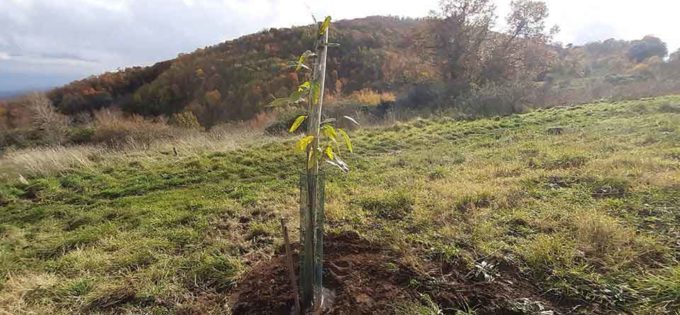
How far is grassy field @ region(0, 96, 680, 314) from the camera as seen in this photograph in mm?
2589

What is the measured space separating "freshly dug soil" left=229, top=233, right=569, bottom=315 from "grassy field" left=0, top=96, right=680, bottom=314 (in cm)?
10

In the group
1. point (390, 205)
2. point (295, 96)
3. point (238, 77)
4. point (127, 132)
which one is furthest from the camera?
point (238, 77)

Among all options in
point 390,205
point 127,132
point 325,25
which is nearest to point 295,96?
point 325,25

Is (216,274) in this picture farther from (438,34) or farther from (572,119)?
(438,34)

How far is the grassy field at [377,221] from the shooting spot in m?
2.59

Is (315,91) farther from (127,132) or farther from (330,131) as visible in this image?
(127,132)

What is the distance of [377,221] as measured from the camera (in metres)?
3.73

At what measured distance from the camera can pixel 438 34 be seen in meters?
21.7

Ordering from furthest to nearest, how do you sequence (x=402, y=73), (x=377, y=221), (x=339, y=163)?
(x=402, y=73)
(x=377, y=221)
(x=339, y=163)

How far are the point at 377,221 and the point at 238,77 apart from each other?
98.6 feet

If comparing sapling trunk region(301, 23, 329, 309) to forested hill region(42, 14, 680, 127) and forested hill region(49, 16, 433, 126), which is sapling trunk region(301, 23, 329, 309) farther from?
forested hill region(49, 16, 433, 126)

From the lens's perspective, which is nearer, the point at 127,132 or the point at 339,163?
the point at 339,163

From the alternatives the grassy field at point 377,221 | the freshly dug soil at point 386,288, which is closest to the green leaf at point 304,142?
the freshly dug soil at point 386,288

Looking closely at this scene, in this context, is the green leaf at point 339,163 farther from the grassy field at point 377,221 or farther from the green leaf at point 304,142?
A: the grassy field at point 377,221
